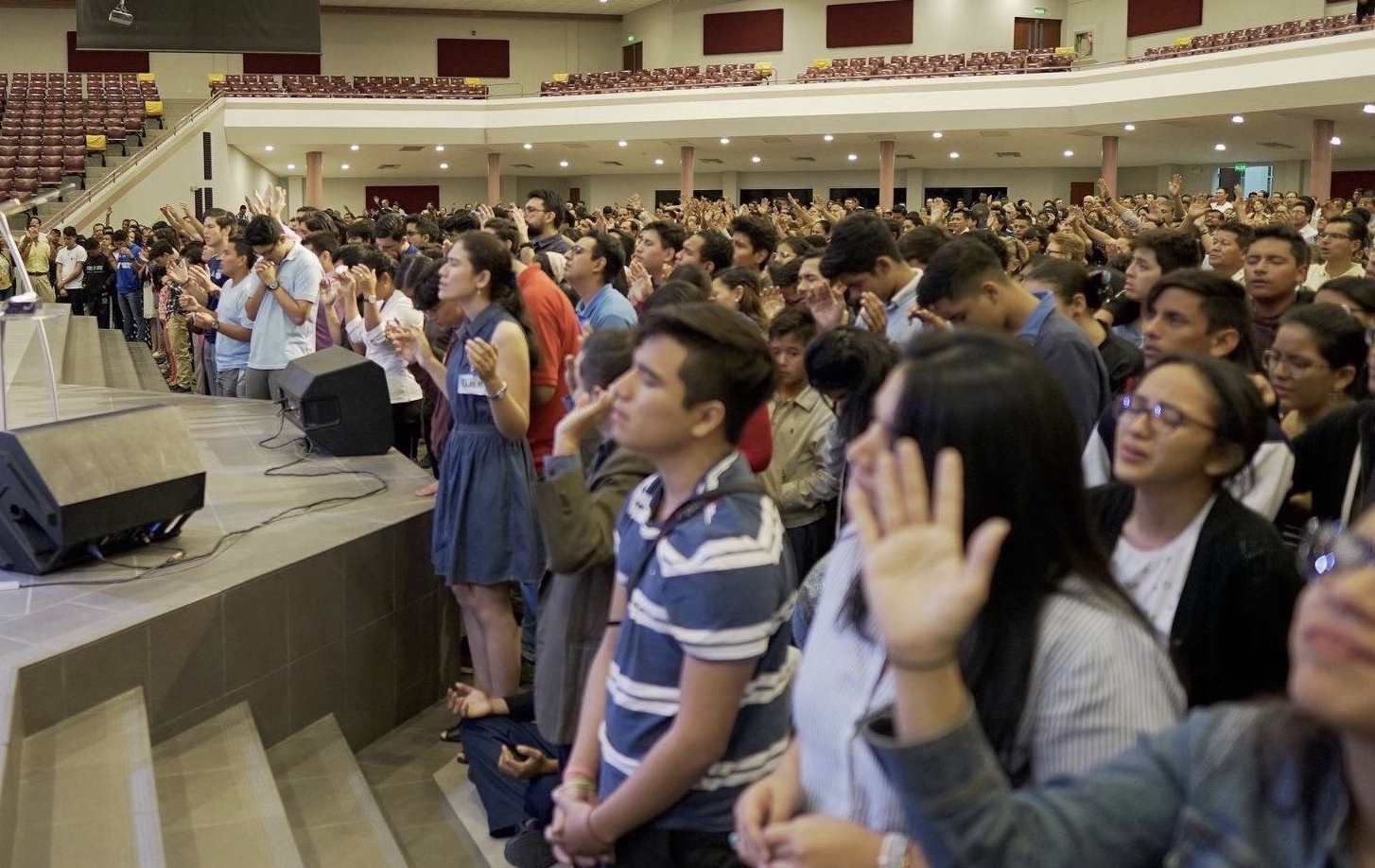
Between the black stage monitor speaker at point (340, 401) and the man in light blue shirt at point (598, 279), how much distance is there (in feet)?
3.75

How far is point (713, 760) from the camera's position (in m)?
1.83

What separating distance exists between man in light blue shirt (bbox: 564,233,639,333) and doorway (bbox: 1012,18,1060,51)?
70.5ft

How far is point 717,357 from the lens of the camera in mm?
1961

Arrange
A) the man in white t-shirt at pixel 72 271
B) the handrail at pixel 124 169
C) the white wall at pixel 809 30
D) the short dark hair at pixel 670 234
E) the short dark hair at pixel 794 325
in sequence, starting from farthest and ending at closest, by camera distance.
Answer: the white wall at pixel 809 30 < the handrail at pixel 124 169 < the man in white t-shirt at pixel 72 271 < the short dark hair at pixel 670 234 < the short dark hair at pixel 794 325

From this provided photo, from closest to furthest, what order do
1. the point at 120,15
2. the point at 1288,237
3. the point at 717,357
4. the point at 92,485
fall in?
the point at 717,357 < the point at 92,485 < the point at 1288,237 < the point at 120,15

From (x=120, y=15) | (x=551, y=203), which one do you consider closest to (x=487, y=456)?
(x=551, y=203)

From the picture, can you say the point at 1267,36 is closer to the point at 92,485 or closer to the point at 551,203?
the point at 551,203

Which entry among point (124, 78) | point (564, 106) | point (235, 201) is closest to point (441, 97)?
point (564, 106)

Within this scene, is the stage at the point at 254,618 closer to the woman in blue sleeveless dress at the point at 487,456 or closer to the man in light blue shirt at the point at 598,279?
the woman in blue sleeveless dress at the point at 487,456

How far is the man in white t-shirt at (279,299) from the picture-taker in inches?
238

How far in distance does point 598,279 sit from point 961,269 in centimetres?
178

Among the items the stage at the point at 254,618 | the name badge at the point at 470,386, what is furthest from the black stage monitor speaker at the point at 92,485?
the name badge at the point at 470,386

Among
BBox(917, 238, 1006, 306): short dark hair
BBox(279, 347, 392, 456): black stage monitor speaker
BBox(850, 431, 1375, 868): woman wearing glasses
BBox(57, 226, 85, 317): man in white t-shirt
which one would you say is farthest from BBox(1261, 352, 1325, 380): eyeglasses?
BBox(57, 226, 85, 317): man in white t-shirt

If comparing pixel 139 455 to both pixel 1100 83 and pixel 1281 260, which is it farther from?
pixel 1100 83
